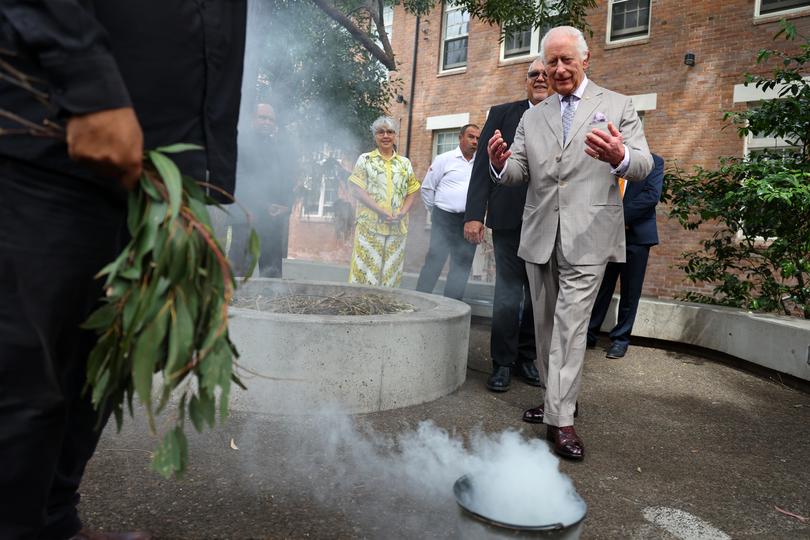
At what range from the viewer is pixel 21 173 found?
1.38m

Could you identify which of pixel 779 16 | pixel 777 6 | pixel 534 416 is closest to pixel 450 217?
pixel 534 416

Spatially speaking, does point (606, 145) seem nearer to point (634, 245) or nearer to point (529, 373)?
point (529, 373)

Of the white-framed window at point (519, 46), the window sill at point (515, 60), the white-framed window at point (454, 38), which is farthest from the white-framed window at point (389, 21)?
the window sill at point (515, 60)

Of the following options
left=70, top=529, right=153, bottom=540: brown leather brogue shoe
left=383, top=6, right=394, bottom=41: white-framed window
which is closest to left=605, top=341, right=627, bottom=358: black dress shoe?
left=70, top=529, right=153, bottom=540: brown leather brogue shoe

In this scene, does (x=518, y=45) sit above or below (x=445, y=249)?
above

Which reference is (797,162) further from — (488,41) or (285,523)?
(488,41)

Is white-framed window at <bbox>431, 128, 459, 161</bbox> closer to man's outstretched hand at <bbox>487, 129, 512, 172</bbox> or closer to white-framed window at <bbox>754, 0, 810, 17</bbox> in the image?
white-framed window at <bbox>754, 0, 810, 17</bbox>

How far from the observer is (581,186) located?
10.4 ft

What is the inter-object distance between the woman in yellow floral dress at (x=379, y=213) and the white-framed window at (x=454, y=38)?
399 inches

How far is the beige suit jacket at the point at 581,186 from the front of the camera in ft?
10.2

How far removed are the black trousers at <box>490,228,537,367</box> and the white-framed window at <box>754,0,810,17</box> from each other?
933 cm

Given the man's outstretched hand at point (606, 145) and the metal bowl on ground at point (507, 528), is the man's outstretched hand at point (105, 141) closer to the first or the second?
the metal bowl on ground at point (507, 528)

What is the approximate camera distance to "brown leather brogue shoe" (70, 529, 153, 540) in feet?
5.83

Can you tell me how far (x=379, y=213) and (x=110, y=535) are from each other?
4.19m
